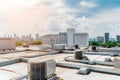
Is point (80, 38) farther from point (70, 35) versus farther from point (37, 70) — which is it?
point (37, 70)

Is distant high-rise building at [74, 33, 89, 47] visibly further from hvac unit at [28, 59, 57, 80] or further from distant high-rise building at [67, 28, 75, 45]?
hvac unit at [28, 59, 57, 80]

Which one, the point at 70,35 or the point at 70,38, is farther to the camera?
the point at 70,35

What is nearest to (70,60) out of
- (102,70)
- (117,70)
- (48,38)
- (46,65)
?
(102,70)

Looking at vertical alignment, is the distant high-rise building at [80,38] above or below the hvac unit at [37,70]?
above

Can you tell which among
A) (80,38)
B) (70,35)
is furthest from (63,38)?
(80,38)

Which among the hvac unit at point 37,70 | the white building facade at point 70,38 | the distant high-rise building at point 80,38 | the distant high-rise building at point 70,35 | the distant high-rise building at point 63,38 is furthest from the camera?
the distant high-rise building at point 63,38

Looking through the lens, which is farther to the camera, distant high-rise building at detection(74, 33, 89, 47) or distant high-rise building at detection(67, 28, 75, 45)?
distant high-rise building at detection(74, 33, 89, 47)

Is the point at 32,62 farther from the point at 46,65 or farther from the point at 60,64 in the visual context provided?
the point at 60,64

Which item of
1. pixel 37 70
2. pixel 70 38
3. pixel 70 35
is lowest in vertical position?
pixel 37 70

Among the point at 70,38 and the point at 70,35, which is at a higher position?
the point at 70,35

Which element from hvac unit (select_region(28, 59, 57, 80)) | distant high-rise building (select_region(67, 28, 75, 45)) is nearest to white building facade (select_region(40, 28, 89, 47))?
distant high-rise building (select_region(67, 28, 75, 45))

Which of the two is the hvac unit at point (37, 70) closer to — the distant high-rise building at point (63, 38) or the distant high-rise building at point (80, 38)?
the distant high-rise building at point (80, 38)

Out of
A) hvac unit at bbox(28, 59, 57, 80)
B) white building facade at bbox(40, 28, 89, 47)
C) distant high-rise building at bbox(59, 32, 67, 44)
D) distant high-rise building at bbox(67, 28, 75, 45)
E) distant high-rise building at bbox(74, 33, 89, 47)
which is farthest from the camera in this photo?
distant high-rise building at bbox(59, 32, 67, 44)

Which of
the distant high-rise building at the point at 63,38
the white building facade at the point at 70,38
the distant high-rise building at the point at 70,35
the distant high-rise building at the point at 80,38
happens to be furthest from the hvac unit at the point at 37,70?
the distant high-rise building at the point at 63,38
